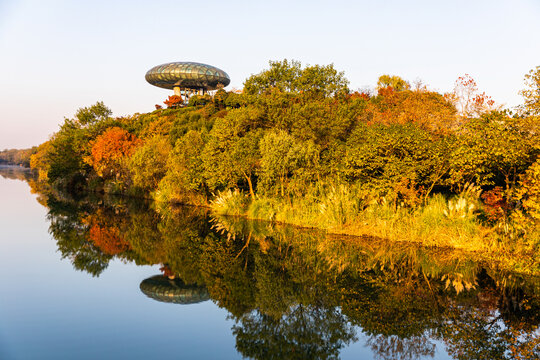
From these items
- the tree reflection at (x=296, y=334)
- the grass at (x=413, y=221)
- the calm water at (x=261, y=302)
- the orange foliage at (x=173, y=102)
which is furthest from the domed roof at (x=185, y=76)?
the tree reflection at (x=296, y=334)

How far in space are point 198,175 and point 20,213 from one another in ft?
53.6

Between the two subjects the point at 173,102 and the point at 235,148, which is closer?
the point at 235,148

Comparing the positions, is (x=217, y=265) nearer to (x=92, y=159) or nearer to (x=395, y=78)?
(x=92, y=159)

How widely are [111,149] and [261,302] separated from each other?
4537 cm

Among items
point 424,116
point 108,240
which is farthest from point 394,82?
point 108,240

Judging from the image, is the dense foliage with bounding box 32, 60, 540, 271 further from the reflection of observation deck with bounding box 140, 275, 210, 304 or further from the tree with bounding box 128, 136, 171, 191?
the reflection of observation deck with bounding box 140, 275, 210, 304

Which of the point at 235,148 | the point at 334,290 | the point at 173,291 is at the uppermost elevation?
the point at 235,148

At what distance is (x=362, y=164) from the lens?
18.0m

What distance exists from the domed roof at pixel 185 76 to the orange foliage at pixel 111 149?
87180mm

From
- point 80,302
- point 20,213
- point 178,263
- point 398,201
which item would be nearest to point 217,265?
point 178,263

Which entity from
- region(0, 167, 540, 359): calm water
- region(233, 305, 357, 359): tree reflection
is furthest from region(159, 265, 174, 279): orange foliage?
region(233, 305, 357, 359): tree reflection

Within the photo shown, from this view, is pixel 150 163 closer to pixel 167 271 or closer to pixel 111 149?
pixel 111 149

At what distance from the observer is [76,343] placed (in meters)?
8.38

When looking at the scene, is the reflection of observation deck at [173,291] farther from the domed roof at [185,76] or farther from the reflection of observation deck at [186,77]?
the domed roof at [185,76]
